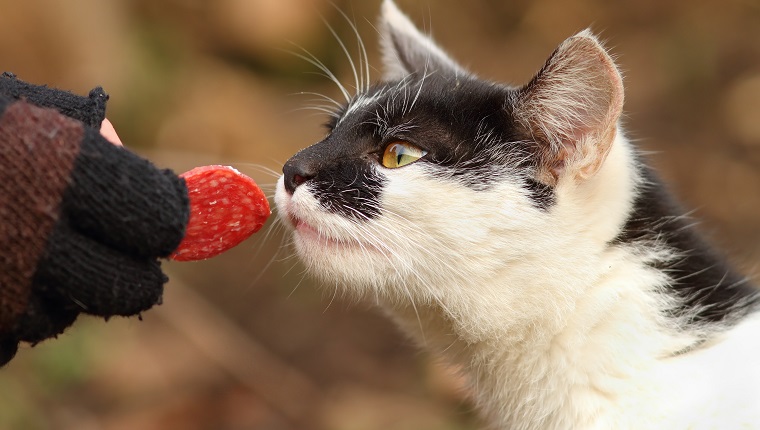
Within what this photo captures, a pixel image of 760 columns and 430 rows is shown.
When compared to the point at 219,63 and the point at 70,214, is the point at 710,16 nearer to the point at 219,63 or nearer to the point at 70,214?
the point at 219,63

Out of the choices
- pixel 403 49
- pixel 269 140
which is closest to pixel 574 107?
pixel 403 49

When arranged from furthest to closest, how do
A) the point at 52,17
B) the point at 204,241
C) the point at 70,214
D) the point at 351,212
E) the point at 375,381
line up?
the point at 52,17, the point at 375,381, the point at 351,212, the point at 204,241, the point at 70,214

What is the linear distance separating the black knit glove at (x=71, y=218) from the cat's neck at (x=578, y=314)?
0.74m

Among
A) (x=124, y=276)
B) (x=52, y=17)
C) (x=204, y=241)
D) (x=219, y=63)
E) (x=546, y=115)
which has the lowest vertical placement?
(x=124, y=276)

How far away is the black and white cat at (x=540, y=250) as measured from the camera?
1.67m

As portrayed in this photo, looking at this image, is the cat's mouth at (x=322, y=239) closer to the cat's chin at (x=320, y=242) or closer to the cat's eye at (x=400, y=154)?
the cat's chin at (x=320, y=242)

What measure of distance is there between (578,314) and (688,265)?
346 mm

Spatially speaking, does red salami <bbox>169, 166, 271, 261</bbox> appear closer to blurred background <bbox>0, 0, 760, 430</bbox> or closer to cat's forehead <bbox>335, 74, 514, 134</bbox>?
cat's forehead <bbox>335, 74, 514, 134</bbox>

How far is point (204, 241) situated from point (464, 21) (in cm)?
402

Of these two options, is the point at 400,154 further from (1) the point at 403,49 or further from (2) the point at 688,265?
(2) the point at 688,265

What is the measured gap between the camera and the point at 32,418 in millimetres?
3324

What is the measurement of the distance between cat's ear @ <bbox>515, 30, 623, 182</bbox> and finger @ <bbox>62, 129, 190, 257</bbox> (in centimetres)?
87

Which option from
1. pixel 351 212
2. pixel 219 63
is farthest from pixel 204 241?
pixel 219 63

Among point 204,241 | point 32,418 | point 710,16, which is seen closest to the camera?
point 204,241
